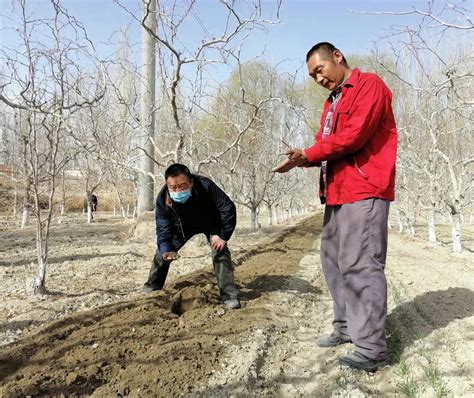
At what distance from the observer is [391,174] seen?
241 centimetres

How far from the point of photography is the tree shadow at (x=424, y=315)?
2.91m

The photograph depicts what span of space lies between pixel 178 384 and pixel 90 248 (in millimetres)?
6723

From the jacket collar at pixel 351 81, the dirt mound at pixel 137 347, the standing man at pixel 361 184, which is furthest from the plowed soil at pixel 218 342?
the jacket collar at pixel 351 81

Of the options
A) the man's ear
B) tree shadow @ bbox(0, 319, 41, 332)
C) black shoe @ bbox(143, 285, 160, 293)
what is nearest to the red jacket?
the man's ear

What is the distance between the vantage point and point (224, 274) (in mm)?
3756

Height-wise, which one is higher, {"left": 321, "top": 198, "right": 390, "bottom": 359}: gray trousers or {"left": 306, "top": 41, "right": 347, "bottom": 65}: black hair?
{"left": 306, "top": 41, "right": 347, "bottom": 65}: black hair

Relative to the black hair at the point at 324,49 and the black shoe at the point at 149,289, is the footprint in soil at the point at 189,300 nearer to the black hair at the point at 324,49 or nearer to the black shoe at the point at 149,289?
the black shoe at the point at 149,289

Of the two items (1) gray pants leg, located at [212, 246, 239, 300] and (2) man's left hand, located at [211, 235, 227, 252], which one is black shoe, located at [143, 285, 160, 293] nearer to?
(1) gray pants leg, located at [212, 246, 239, 300]

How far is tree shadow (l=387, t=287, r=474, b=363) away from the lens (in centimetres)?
291

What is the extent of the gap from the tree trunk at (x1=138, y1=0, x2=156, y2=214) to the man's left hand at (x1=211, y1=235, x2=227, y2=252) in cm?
301

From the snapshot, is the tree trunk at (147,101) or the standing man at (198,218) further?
the tree trunk at (147,101)

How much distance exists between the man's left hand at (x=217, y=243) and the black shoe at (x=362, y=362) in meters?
1.54

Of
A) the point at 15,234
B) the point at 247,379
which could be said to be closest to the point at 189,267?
the point at 247,379

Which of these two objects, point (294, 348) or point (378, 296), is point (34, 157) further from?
point (378, 296)
